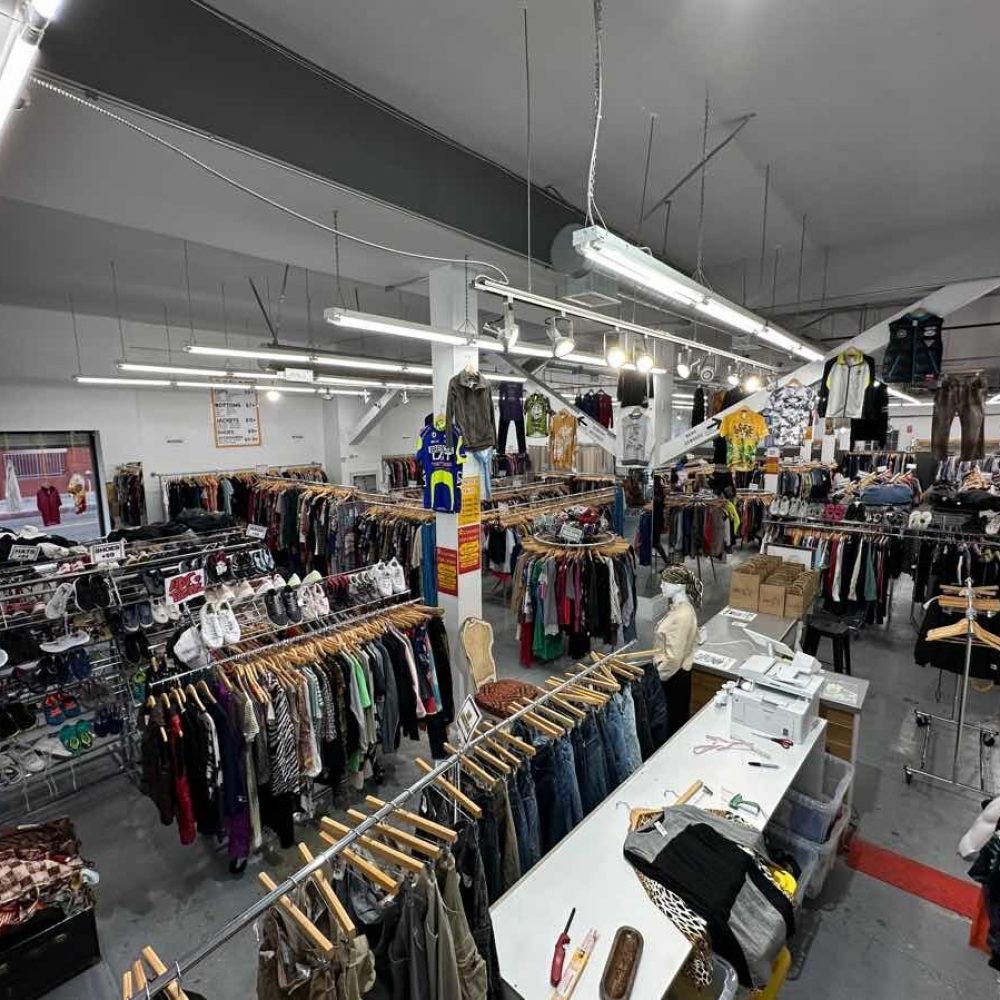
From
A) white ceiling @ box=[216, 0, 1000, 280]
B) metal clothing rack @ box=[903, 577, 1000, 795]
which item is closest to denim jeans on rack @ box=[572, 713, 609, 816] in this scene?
metal clothing rack @ box=[903, 577, 1000, 795]

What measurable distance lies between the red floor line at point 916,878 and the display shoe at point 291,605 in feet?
14.1

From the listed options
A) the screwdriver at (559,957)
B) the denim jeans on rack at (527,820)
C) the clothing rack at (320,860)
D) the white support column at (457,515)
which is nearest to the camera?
the clothing rack at (320,860)

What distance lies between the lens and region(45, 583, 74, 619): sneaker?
4168 millimetres

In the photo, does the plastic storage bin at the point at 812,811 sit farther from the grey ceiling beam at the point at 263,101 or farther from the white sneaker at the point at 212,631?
the grey ceiling beam at the point at 263,101

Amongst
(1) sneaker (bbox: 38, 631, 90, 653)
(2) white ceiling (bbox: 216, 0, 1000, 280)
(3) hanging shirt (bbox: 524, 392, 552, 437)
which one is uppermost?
(2) white ceiling (bbox: 216, 0, 1000, 280)

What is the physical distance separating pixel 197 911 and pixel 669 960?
118 inches

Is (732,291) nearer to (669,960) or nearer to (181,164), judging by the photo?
(181,164)

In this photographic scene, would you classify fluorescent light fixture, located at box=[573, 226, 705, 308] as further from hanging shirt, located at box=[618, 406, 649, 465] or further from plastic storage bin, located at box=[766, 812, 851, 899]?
hanging shirt, located at box=[618, 406, 649, 465]

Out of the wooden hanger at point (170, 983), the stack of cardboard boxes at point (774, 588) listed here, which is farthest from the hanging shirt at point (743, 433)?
the wooden hanger at point (170, 983)

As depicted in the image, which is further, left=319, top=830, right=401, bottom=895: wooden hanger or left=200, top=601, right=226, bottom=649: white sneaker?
left=200, top=601, right=226, bottom=649: white sneaker

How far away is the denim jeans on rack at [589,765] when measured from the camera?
266 centimetres

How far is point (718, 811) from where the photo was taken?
235cm

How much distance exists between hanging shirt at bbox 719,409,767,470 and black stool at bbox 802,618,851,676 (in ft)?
9.82

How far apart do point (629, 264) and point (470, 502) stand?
3081 millimetres
